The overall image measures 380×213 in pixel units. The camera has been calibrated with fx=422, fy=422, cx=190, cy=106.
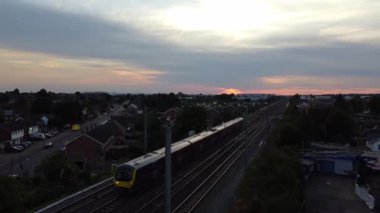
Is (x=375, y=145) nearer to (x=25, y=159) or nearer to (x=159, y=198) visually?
(x=159, y=198)

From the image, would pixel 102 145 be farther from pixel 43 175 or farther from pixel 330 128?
pixel 330 128

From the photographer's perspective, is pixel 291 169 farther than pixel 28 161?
No

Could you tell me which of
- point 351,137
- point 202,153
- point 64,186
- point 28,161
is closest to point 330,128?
point 351,137

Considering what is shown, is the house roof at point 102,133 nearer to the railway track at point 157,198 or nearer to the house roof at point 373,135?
the railway track at point 157,198

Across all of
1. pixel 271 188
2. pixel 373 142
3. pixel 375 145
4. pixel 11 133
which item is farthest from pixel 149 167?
pixel 11 133

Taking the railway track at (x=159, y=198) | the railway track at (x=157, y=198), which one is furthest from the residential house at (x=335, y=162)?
the railway track at (x=159, y=198)

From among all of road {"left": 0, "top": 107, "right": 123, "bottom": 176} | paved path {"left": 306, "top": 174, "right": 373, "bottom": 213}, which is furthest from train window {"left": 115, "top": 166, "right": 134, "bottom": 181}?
road {"left": 0, "top": 107, "right": 123, "bottom": 176}
